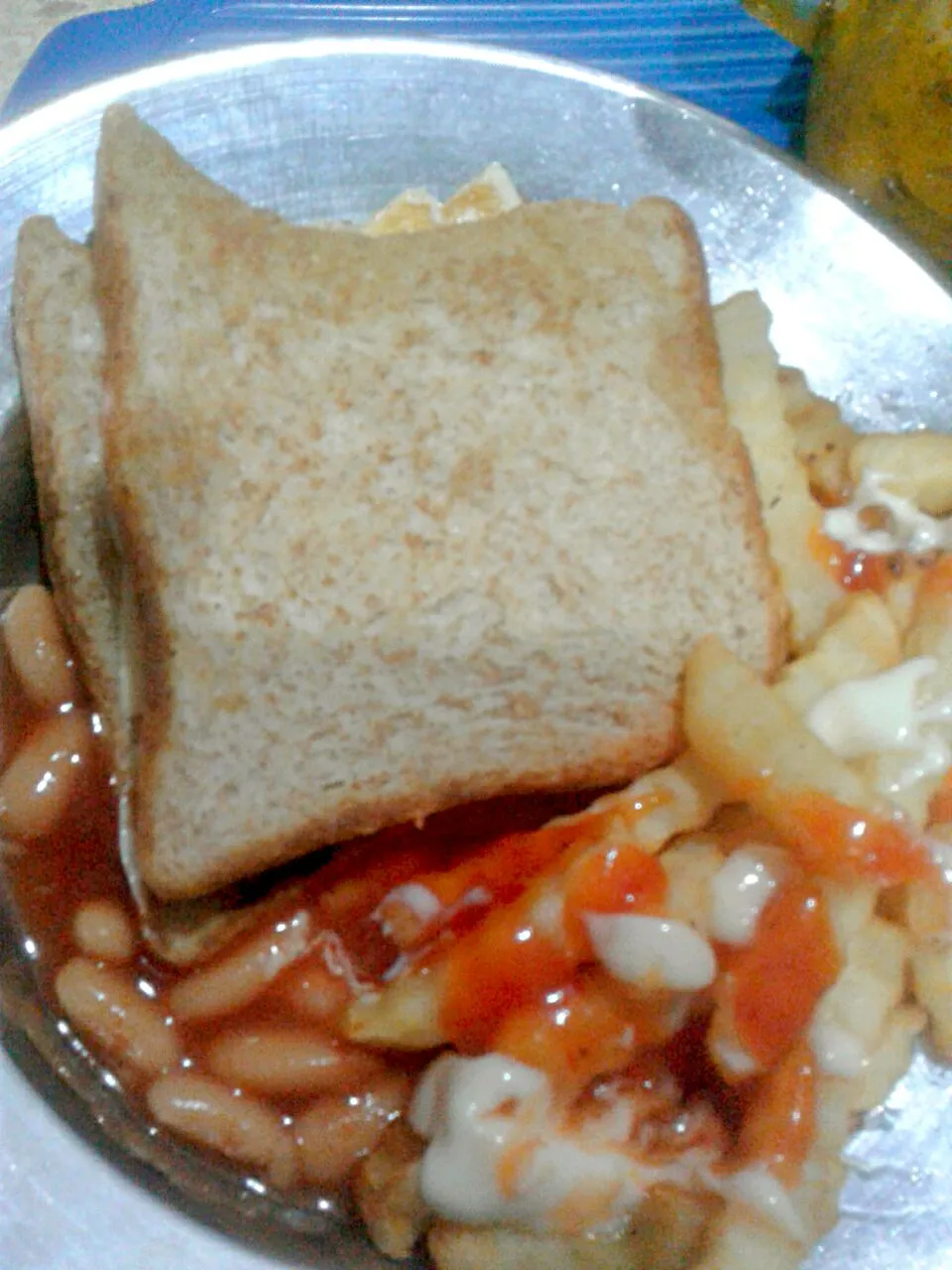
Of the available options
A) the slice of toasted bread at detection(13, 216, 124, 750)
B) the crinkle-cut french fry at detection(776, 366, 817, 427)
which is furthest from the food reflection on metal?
the slice of toasted bread at detection(13, 216, 124, 750)

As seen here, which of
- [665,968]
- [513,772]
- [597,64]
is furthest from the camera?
[597,64]

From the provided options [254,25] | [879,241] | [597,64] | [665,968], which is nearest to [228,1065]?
[665,968]

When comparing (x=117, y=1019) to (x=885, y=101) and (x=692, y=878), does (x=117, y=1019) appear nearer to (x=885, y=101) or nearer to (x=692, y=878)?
(x=692, y=878)

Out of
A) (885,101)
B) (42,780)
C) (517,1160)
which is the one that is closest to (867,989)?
(517,1160)

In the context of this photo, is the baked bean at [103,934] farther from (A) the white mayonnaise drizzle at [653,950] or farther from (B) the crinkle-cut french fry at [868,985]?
(B) the crinkle-cut french fry at [868,985]

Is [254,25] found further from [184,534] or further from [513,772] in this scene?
[513,772]

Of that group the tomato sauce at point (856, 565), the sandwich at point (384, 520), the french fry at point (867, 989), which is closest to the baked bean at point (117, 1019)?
the sandwich at point (384, 520)

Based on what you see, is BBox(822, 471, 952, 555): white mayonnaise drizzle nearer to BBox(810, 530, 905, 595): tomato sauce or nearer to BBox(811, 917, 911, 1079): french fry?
BBox(810, 530, 905, 595): tomato sauce
